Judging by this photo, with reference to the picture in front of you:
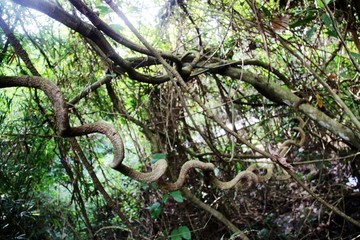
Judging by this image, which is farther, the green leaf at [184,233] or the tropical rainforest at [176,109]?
the green leaf at [184,233]

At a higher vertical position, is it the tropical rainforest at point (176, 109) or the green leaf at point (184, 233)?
the tropical rainforest at point (176, 109)

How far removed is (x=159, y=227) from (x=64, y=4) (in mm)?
1251

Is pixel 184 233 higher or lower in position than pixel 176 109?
lower

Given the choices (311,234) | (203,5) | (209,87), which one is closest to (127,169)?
(203,5)

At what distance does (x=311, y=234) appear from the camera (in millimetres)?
2297

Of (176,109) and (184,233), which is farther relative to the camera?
(176,109)

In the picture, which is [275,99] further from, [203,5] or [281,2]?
[203,5]

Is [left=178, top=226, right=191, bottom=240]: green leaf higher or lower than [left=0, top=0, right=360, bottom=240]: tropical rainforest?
lower

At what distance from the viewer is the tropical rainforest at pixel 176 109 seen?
53.9 inches

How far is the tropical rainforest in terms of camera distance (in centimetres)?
137

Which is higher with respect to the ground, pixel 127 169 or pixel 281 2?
pixel 281 2

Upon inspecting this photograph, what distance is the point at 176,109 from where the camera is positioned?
2055mm

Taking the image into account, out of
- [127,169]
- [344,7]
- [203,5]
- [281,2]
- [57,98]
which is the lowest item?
[127,169]

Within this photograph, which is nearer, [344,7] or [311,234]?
[344,7]
